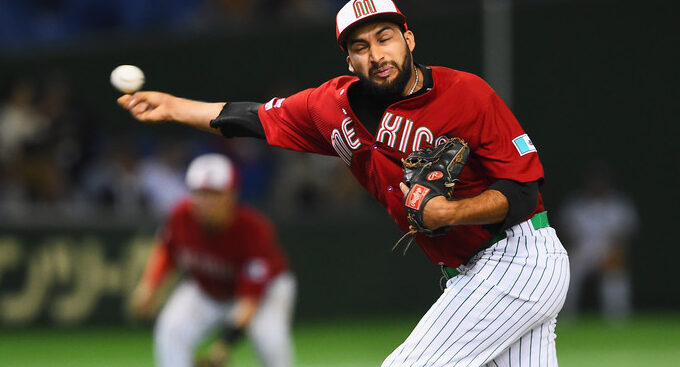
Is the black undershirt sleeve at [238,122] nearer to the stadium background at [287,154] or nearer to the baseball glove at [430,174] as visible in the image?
the baseball glove at [430,174]

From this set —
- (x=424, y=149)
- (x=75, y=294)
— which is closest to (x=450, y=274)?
(x=424, y=149)

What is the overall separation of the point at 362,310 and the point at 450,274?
400 inches

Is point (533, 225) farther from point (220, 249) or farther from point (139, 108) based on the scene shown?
point (220, 249)

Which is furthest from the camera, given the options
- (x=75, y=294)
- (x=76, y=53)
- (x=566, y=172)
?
(x=566, y=172)

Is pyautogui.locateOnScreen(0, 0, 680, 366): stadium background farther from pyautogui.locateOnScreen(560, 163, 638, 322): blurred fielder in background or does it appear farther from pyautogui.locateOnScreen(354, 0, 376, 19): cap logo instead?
pyautogui.locateOnScreen(354, 0, 376, 19): cap logo

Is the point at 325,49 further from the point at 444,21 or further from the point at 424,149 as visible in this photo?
the point at 424,149

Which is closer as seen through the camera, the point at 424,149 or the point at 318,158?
the point at 424,149

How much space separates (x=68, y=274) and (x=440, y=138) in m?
9.51

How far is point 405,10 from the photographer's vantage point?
16.6m

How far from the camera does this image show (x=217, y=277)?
922 centimetres

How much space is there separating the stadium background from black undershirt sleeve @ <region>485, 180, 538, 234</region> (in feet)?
23.8

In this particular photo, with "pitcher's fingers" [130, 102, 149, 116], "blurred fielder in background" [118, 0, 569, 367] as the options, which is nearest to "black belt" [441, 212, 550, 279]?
"blurred fielder in background" [118, 0, 569, 367]

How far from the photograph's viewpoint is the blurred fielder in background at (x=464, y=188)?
16.7 feet

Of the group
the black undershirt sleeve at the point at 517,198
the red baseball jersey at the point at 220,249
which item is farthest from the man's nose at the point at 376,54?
the red baseball jersey at the point at 220,249
